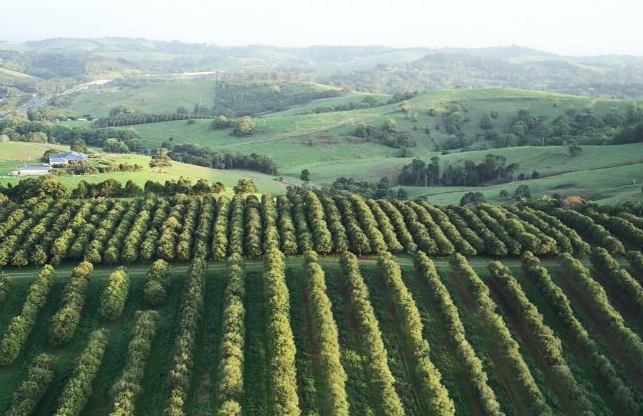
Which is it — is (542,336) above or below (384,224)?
below

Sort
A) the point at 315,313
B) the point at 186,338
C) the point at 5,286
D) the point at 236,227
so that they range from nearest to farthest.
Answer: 1. the point at 186,338
2. the point at 315,313
3. the point at 5,286
4. the point at 236,227

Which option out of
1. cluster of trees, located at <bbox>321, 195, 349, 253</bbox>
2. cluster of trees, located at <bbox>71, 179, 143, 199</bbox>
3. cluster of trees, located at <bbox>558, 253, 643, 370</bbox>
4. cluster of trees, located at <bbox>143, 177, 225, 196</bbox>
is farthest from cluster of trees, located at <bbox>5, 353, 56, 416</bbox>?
cluster of trees, located at <bbox>558, 253, 643, 370</bbox>

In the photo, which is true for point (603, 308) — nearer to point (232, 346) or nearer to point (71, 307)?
point (232, 346)

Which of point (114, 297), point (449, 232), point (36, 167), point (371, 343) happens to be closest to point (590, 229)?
point (449, 232)

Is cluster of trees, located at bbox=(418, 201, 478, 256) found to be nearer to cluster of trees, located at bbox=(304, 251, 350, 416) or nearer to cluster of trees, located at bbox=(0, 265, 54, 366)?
cluster of trees, located at bbox=(304, 251, 350, 416)

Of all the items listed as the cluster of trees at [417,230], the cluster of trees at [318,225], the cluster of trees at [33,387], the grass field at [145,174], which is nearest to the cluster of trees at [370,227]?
the cluster of trees at [417,230]

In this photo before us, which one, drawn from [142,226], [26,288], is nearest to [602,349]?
[142,226]
